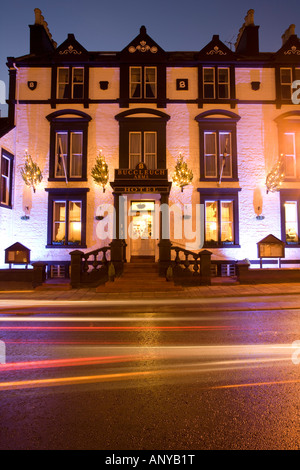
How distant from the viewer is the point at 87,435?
2.84 metres

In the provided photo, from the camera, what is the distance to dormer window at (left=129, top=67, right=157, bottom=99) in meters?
16.5

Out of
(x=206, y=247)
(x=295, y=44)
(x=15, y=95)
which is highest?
(x=295, y=44)

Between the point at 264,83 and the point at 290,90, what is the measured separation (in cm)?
158

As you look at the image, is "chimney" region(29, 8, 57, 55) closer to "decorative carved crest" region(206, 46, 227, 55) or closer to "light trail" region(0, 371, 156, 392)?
"decorative carved crest" region(206, 46, 227, 55)

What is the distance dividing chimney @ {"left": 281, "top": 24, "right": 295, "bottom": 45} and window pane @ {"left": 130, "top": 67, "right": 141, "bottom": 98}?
9.38 meters

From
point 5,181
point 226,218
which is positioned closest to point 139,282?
point 226,218

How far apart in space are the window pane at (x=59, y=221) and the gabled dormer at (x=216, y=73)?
32.5 ft

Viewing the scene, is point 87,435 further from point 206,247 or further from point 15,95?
point 15,95

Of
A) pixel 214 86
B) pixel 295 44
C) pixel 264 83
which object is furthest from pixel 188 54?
pixel 295 44

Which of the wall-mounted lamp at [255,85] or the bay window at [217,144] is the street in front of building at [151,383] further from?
the wall-mounted lamp at [255,85]

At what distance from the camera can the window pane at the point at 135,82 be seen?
54.2 ft

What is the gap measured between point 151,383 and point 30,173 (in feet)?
46.7

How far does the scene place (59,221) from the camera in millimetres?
16266

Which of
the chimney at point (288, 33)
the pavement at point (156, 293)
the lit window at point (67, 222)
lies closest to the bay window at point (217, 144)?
the pavement at point (156, 293)
